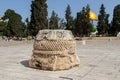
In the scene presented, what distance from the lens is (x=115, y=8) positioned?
66312mm

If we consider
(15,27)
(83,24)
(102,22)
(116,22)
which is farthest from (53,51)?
(116,22)

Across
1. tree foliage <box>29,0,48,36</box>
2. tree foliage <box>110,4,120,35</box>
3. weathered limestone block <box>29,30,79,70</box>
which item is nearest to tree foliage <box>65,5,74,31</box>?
tree foliage <box>110,4,120,35</box>

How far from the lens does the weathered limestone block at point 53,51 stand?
27.9 ft

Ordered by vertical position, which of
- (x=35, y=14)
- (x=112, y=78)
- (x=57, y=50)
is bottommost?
(x=112, y=78)

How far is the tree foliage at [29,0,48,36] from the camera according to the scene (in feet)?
146

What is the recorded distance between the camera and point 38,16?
147 feet

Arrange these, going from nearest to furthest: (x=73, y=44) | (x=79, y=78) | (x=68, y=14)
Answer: (x=79, y=78) → (x=73, y=44) → (x=68, y=14)

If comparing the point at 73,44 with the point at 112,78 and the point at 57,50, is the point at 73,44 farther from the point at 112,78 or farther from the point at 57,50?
the point at 112,78

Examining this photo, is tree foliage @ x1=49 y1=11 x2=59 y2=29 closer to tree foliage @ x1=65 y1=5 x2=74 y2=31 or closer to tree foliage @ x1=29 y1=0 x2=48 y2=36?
tree foliage @ x1=65 y1=5 x2=74 y2=31

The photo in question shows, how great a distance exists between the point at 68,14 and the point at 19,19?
14.0 metres

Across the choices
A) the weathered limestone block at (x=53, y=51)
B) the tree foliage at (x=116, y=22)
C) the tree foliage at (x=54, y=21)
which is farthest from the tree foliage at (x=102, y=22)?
the weathered limestone block at (x=53, y=51)

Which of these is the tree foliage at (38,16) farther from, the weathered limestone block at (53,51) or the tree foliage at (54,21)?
the weathered limestone block at (53,51)

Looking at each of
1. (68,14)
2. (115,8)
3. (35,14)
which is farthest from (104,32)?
(35,14)

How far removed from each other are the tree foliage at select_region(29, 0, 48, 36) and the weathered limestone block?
3541 centimetres
